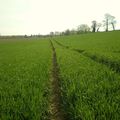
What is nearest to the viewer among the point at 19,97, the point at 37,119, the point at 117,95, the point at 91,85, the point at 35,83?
the point at 37,119

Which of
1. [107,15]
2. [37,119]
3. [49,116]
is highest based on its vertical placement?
[107,15]

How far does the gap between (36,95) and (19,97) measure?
22.1 inches

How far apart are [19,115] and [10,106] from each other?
0.70 m

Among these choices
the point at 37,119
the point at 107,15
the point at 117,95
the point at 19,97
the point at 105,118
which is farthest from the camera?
the point at 107,15

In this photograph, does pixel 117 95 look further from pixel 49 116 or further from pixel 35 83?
pixel 35 83

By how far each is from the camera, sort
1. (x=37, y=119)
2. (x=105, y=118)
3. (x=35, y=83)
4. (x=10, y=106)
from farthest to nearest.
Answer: (x=35, y=83), (x=10, y=106), (x=37, y=119), (x=105, y=118)

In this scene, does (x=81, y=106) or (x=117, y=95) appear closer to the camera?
(x=81, y=106)

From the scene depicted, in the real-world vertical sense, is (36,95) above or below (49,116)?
above

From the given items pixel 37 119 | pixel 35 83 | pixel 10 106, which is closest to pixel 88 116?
pixel 37 119

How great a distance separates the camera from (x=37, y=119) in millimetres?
4715

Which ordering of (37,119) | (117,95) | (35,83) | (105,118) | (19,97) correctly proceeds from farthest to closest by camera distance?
(35,83)
(19,97)
(117,95)
(37,119)
(105,118)

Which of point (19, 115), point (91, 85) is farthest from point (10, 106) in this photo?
point (91, 85)

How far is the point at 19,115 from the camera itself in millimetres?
4895

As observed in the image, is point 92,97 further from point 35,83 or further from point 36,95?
point 35,83
